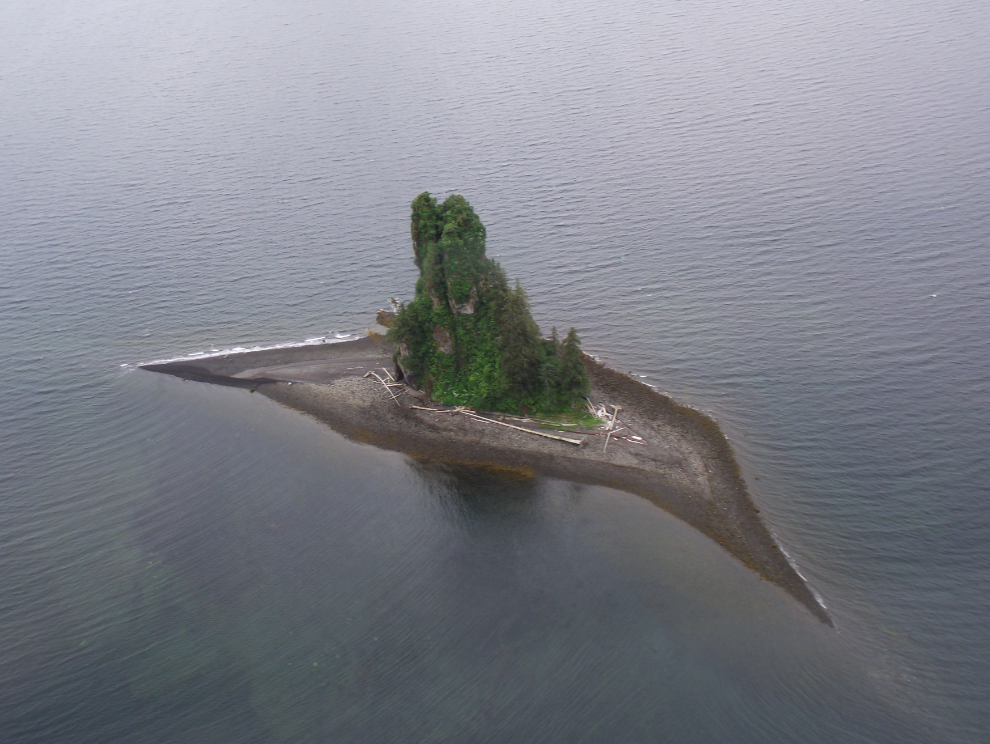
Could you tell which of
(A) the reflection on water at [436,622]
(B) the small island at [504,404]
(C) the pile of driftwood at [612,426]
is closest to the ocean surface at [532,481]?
(A) the reflection on water at [436,622]

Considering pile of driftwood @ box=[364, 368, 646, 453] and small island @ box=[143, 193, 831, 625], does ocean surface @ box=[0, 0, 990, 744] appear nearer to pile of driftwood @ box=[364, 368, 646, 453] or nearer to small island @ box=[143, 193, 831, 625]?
small island @ box=[143, 193, 831, 625]

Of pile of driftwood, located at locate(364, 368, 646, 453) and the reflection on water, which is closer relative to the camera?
the reflection on water

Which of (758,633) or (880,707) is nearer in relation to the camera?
(880,707)

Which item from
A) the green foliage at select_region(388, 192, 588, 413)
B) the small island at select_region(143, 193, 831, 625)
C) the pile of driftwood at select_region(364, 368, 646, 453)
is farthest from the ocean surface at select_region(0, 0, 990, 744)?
the green foliage at select_region(388, 192, 588, 413)

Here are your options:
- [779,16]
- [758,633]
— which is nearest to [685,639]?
[758,633]

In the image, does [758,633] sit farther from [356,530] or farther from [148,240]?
[148,240]

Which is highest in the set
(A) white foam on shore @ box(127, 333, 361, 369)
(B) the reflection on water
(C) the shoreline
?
(A) white foam on shore @ box(127, 333, 361, 369)
